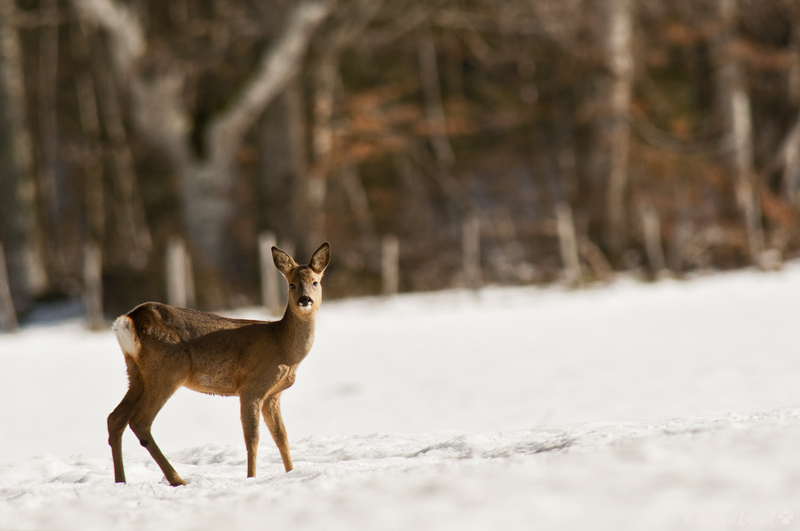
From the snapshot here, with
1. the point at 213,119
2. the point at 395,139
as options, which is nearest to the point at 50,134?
the point at 395,139

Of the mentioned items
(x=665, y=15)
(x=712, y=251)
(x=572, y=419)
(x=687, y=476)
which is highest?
(x=665, y=15)

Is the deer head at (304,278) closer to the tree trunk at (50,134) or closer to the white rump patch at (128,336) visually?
the white rump patch at (128,336)

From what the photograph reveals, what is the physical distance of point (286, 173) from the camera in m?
16.9

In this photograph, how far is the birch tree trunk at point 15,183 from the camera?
57.7 ft

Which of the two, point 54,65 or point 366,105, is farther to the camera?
point 54,65

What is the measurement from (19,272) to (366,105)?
32.1ft

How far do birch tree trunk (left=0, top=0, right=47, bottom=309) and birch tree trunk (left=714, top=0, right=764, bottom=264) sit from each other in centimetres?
1575

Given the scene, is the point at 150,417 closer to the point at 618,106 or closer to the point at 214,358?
the point at 214,358

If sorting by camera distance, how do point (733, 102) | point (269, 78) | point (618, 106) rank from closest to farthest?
point (269, 78)
point (618, 106)
point (733, 102)

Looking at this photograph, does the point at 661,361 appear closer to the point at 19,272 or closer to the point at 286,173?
the point at 286,173

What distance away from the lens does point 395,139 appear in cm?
2203

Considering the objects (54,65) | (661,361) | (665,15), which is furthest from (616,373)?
(54,65)

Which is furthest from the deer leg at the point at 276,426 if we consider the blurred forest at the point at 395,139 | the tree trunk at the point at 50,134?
the tree trunk at the point at 50,134

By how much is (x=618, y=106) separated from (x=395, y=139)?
18.7 feet
